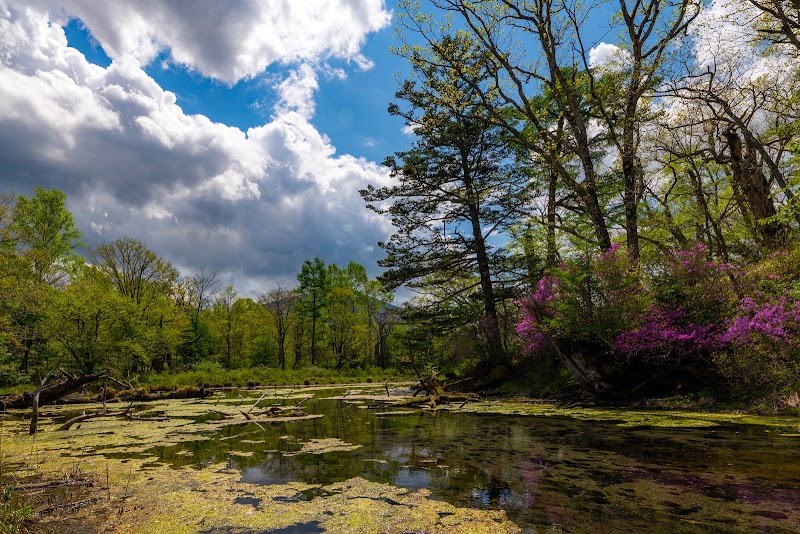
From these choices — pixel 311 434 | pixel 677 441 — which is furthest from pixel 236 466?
pixel 677 441

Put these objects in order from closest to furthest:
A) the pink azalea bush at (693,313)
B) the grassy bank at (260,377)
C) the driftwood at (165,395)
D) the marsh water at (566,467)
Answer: the marsh water at (566,467) < the pink azalea bush at (693,313) < the driftwood at (165,395) < the grassy bank at (260,377)

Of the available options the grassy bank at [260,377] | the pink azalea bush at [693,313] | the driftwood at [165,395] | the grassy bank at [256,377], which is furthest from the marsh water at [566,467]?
the grassy bank at [260,377]

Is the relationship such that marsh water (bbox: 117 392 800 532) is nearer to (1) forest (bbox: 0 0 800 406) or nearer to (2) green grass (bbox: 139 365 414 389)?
(1) forest (bbox: 0 0 800 406)

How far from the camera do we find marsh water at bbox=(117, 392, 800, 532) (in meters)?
3.68

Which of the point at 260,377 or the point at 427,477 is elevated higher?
the point at 260,377

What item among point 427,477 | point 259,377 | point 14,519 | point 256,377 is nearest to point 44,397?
point 14,519

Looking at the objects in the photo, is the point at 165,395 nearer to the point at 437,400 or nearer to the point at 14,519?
the point at 437,400

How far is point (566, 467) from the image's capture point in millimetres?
5352

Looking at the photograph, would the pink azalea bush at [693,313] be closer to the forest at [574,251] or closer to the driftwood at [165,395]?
the forest at [574,251]

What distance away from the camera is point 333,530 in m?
3.60

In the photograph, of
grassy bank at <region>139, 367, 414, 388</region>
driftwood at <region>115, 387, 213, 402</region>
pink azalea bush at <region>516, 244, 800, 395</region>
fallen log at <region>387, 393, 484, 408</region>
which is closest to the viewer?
pink azalea bush at <region>516, 244, 800, 395</region>

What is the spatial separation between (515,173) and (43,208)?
31.5m

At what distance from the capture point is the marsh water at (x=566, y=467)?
368cm

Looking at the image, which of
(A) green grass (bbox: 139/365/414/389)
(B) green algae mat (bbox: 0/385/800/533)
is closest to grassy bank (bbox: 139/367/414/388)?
(A) green grass (bbox: 139/365/414/389)
